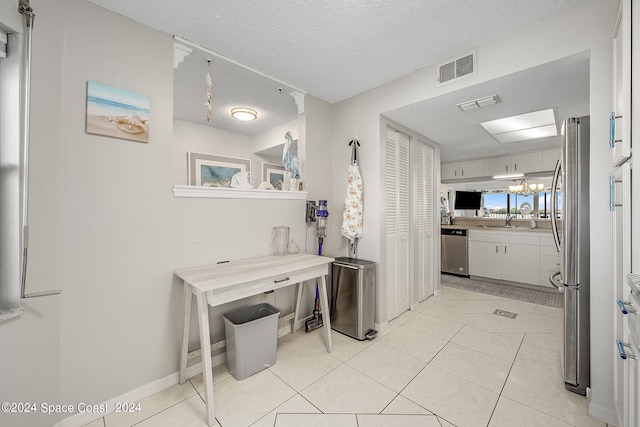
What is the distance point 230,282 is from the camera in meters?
1.53

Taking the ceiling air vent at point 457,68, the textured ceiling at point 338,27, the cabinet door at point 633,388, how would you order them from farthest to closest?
the ceiling air vent at point 457,68, the textured ceiling at point 338,27, the cabinet door at point 633,388

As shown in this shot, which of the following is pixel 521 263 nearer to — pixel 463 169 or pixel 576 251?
pixel 463 169

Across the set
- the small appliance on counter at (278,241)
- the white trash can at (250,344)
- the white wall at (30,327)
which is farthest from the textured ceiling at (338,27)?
the white trash can at (250,344)

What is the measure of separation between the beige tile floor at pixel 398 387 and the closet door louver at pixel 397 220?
0.44m

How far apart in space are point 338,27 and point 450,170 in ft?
14.0

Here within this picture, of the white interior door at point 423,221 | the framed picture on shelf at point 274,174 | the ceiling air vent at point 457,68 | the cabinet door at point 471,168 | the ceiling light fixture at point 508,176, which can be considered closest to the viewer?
the ceiling air vent at point 457,68

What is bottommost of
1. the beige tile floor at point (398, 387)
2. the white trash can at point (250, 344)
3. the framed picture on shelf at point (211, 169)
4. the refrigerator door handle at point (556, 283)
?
the beige tile floor at point (398, 387)

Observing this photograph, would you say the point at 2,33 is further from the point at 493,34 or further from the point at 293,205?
the point at 493,34

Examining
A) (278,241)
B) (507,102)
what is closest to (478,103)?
(507,102)

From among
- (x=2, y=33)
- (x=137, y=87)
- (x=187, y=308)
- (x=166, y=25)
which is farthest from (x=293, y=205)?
(x=2, y=33)

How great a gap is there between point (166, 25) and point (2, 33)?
0.81 meters

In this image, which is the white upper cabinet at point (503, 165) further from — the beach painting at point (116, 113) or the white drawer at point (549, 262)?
the beach painting at point (116, 113)

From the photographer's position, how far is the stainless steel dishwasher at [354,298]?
7.73 feet

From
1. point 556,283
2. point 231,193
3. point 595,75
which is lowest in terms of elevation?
point 556,283
